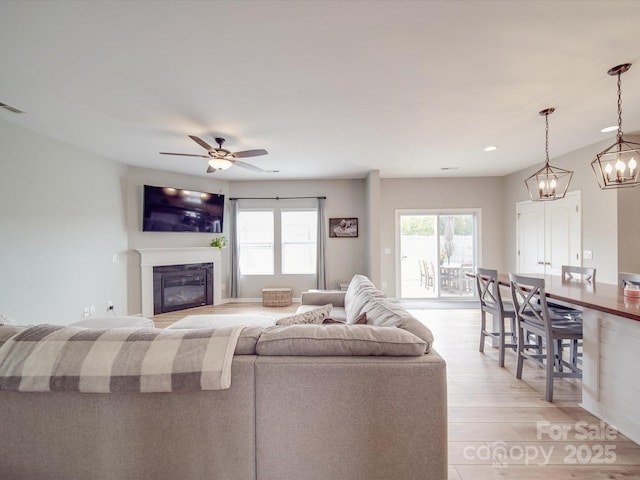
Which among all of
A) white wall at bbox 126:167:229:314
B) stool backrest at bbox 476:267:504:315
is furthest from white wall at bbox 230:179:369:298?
stool backrest at bbox 476:267:504:315

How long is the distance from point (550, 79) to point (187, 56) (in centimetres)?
301

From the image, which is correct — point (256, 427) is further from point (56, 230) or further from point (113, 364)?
point (56, 230)

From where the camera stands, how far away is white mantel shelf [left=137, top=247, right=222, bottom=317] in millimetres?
4852

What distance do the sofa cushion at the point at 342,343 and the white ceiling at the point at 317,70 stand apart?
190cm

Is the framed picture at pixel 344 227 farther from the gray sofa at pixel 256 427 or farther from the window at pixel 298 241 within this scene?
the gray sofa at pixel 256 427

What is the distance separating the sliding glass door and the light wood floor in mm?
3027

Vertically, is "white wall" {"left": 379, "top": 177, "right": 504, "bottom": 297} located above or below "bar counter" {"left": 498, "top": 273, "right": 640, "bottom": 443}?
above

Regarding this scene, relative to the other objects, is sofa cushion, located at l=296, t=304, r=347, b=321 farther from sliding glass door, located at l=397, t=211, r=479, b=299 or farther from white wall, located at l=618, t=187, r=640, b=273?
white wall, located at l=618, t=187, r=640, b=273

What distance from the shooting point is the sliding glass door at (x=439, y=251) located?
5.93 m

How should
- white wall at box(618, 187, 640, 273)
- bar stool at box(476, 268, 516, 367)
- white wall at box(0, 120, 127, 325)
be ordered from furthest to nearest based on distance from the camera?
white wall at box(618, 187, 640, 273) < white wall at box(0, 120, 127, 325) < bar stool at box(476, 268, 516, 367)

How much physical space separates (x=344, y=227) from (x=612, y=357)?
447 centimetres

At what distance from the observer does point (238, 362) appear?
1.31m

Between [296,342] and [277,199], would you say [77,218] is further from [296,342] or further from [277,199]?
[296,342]

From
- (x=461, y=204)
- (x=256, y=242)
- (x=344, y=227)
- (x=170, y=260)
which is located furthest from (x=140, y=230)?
(x=461, y=204)
